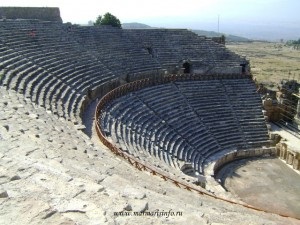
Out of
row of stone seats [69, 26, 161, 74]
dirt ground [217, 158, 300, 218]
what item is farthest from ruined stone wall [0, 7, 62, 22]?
dirt ground [217, 158, 300, 218]

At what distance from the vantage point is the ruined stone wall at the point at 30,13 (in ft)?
101

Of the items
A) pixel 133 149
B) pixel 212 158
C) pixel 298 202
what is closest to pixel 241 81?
pixel 212 158

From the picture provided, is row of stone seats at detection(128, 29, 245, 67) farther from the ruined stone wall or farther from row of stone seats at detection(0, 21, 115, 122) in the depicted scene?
the ruined stone wall

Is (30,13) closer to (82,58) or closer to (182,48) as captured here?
(82,58)

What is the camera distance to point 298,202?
18469 millimetres

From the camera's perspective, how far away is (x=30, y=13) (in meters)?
32.3

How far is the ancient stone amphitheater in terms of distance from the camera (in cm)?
595

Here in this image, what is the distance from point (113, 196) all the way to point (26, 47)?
17414 mm

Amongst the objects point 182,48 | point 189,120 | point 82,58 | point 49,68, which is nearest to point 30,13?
point 82,58

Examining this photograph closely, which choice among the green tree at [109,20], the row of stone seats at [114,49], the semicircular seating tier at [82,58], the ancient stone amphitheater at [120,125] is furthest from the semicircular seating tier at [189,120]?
the green tree at [109,20]

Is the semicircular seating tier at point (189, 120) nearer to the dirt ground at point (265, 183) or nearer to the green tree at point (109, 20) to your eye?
the dirt ground at point (265, 183)

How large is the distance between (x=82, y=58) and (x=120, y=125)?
744cm

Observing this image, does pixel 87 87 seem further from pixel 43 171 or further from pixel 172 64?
pixel 43 171

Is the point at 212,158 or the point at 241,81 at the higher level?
the point at 241,81
